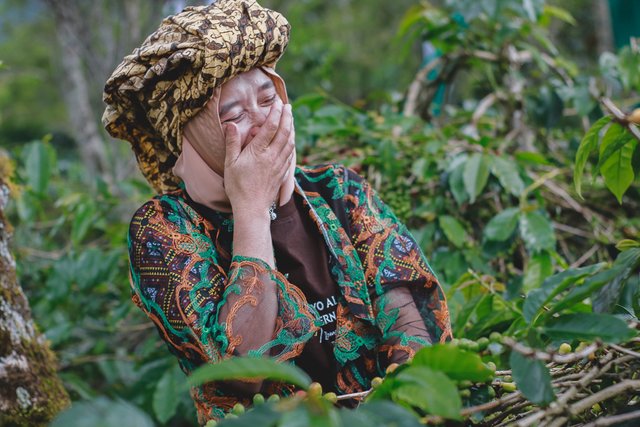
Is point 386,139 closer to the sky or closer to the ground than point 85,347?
closer to the sky

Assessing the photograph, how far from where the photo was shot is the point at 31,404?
1.90 meters

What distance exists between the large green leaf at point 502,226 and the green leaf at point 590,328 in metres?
1.32

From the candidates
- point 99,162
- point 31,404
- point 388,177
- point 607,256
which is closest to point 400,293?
point 388,177

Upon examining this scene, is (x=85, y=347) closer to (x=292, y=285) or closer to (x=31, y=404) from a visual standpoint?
(x=31, y=404)

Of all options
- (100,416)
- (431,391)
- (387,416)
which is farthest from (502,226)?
(100,416)

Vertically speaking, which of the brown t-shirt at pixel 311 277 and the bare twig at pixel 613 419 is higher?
the bare twig at pixel 613 419

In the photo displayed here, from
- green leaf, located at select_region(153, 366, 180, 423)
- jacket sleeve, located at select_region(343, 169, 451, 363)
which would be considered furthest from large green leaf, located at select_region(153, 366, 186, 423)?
jacket sleeve, located at select_region(343, 169, 451, 363)

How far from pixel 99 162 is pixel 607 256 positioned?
17.1 ft

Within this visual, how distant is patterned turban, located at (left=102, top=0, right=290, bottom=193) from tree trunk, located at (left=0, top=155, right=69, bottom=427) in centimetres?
63

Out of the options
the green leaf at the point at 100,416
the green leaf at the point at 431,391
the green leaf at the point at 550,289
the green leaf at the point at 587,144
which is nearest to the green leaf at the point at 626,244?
the green leaf at the point at 587,144

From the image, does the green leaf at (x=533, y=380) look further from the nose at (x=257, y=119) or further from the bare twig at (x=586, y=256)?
the bare twig at (x=586, y=256)

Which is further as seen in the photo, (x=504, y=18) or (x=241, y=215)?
(x=504, y=18)

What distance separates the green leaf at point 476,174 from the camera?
2.36m

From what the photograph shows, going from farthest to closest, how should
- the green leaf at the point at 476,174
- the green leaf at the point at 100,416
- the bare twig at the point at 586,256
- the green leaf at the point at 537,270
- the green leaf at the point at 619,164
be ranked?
the bare twig at the point at 586,256
the green leaf at the point at 476,174
the green leaf at the point at 537,270
the green leaf at the point at 619,164
the green leaf at the point at 100,416
